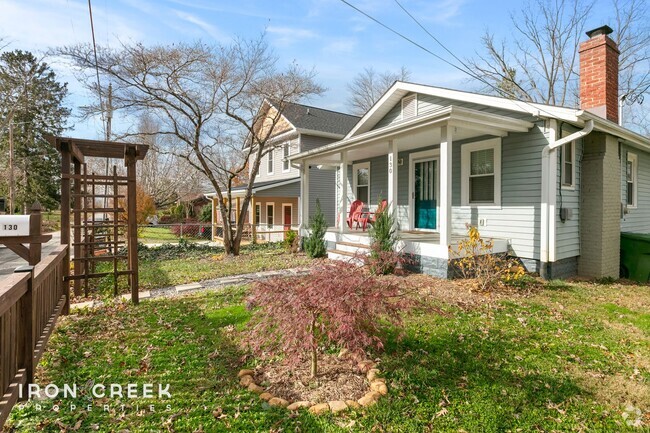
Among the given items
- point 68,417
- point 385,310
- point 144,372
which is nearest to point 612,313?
point 385,310

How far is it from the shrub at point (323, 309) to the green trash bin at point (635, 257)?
8.09 meters

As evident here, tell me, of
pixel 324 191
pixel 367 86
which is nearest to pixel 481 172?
pixel 324 191

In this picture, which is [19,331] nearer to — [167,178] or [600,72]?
[600,72]

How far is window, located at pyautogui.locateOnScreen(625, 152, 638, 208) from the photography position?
30.9 ft

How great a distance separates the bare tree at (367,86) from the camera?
2597 cm

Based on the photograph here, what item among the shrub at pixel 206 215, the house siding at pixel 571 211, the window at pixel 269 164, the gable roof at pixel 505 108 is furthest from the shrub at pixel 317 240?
the shrub at pixel 206 215

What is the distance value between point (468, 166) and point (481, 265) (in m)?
3.14

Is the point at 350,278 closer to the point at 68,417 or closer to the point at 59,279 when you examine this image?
the point at 68,417

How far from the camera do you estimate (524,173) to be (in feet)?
23.5

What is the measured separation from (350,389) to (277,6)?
7.06 m

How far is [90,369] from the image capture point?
317 cm

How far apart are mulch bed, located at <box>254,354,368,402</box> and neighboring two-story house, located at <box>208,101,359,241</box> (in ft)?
39.4

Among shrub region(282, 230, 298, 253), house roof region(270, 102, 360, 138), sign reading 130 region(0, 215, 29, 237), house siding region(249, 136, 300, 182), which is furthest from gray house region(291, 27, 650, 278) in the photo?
house siding region(249, 136, 300, 182)

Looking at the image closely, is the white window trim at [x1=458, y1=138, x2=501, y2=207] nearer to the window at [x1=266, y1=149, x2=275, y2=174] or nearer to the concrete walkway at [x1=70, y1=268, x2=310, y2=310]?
the concrete walkway at [x1=70, y1=268, x2=310, y2=310]
